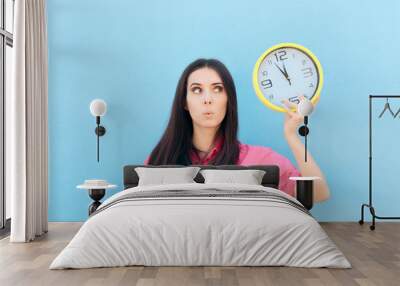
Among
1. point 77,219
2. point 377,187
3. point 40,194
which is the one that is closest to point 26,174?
point 40,194

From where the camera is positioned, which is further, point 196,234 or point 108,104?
point 108,104

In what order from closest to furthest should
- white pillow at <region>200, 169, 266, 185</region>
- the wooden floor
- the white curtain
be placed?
the wooden floor → the white curtain → white pillow at <region>200, 169, 266, 185</region>

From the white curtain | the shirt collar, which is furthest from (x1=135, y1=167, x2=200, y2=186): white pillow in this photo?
the white curtain

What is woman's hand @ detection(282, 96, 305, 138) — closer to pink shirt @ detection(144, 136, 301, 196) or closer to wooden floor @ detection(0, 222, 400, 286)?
pink shirt @ detection(144, 136, 301, 196)

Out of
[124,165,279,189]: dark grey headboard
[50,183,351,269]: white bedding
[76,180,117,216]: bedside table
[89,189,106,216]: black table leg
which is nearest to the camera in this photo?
[50,183,351,269]: white bedding

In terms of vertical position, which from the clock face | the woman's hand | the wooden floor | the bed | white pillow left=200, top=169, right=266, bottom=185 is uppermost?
the clock face

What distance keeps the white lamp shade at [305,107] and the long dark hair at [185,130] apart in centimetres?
76

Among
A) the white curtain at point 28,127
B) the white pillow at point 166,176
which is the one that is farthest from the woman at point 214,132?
the white curtain at point 28,127

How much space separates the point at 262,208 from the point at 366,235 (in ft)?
6.31

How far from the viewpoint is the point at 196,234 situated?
4.32 metres

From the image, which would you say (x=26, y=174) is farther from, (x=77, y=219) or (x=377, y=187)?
(x=377, y=187)

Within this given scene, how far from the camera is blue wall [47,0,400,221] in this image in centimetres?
681

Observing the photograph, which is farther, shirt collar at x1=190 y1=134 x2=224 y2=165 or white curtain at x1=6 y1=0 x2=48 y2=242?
shirt collar at x1=190 y1=134 x2=224 y2=165

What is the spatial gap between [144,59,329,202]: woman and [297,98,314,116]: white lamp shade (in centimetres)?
16
